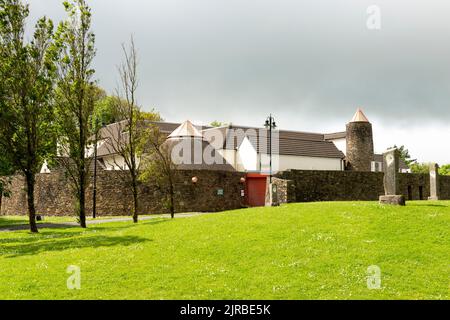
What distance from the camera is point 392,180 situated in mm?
21391

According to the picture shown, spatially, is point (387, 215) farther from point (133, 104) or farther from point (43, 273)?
point (133, 104)

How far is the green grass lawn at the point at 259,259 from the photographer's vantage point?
1163cm

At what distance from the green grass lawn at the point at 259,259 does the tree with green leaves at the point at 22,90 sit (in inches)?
334

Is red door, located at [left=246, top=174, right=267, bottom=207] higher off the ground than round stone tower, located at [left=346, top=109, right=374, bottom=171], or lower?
lower

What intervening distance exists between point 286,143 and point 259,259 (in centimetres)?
4898

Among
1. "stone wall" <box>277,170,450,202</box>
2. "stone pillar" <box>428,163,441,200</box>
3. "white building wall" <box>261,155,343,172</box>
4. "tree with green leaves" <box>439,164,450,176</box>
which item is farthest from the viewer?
"tree with green leaves" <box>439,164,450,176</box>

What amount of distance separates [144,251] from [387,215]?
1018 cm

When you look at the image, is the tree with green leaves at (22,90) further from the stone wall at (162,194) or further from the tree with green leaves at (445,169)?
the tree with green leaves at (445,169)


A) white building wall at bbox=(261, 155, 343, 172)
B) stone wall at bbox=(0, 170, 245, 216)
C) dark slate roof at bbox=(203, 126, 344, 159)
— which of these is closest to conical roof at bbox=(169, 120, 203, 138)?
stone wall at bbox=(0, 170, 245, 216)

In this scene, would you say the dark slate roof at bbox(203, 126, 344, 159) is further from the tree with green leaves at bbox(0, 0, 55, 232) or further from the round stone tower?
the tree with green leaves at bbox(0, 0, 55, 232)

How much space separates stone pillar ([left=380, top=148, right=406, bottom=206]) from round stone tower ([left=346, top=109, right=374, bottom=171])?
42061 millimetres

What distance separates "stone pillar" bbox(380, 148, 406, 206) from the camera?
68.9ft

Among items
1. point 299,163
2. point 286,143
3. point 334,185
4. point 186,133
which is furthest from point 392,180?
point 286,143
